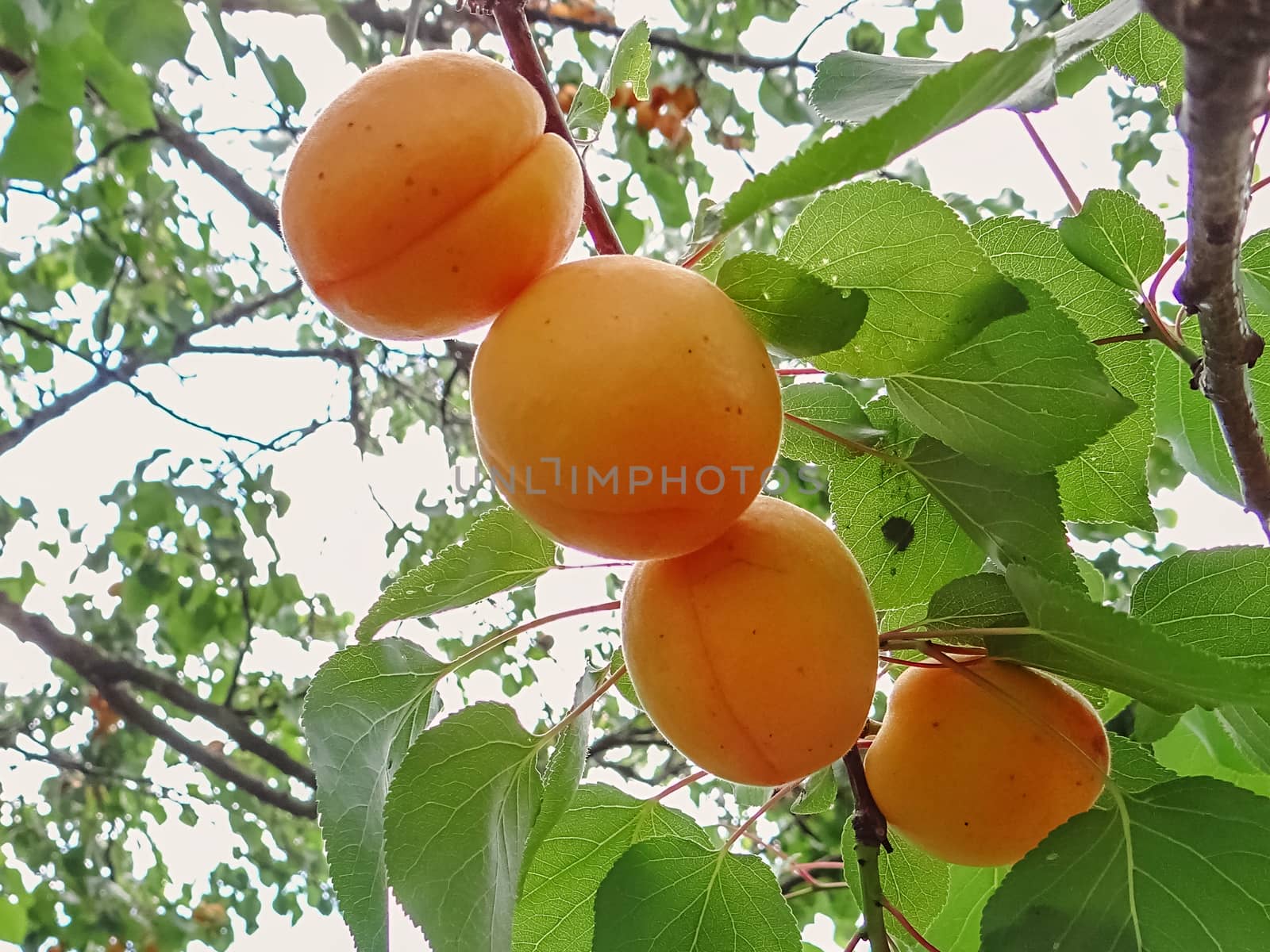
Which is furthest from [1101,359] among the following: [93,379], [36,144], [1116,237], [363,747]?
[93,379]

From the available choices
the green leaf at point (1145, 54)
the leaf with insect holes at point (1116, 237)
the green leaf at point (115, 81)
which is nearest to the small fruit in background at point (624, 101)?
the green leaf at point (115, 81)

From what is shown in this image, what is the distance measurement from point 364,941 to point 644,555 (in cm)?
29

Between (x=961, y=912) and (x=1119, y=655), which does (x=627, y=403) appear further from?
(x=961, y=912)

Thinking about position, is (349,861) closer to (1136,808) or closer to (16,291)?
(1136,808)

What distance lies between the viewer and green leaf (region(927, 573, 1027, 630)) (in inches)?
18.3

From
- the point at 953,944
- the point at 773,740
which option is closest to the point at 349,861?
the point at 773,740

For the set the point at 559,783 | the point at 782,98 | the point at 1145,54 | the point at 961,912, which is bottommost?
the point at 961,912

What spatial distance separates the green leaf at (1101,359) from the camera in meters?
0.53

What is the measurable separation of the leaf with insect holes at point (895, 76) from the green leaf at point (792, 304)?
0.12 meters

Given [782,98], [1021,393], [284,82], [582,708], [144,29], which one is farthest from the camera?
[782,98]

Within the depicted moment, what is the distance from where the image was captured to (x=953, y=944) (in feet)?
2.31

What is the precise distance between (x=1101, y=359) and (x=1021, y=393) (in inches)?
5.4

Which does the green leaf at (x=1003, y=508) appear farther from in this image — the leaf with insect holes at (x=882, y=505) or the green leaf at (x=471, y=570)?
the green leaf at (x=471, y=570)

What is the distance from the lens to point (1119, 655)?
379 millimetres
